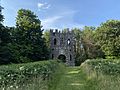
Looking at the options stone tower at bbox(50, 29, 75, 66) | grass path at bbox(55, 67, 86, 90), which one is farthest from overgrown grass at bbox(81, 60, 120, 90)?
stone tower at bbox(50, 29, 75, 66)

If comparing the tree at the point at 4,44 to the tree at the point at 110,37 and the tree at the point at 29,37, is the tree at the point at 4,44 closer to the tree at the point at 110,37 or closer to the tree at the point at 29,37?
the tree at the point at 29,37

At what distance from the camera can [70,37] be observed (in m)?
74.9

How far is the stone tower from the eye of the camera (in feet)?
242

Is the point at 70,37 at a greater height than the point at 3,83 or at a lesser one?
greater

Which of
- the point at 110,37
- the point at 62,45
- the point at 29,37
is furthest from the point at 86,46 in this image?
the point at 29,37

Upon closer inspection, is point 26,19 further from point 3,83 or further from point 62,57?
point 3,83

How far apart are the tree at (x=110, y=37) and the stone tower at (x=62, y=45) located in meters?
7.23

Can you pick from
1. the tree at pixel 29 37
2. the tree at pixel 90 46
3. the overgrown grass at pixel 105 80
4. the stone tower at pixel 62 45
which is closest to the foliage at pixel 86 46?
the tree at pixel 90 46

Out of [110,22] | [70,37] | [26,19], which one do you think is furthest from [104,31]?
[26,19]

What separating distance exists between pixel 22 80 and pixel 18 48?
36197mm

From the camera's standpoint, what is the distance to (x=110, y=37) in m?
70.3

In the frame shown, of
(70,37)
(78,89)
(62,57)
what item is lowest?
(78,89)

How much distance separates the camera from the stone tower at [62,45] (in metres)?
73.8

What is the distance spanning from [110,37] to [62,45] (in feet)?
41.5
